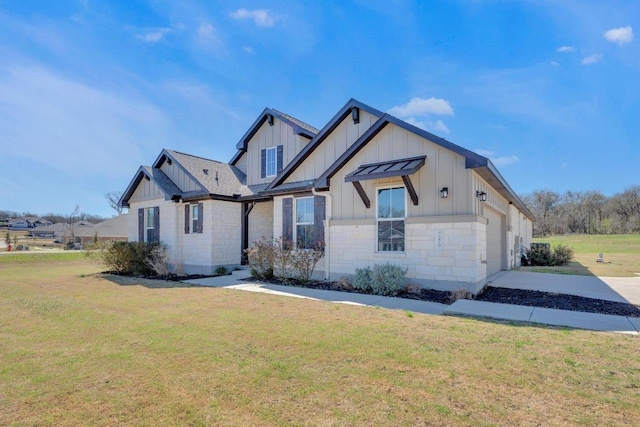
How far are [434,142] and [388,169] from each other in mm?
1406

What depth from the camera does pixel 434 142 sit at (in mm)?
8969

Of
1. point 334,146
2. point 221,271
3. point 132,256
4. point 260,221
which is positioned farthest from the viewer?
point 260,221

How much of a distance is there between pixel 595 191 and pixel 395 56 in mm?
58724

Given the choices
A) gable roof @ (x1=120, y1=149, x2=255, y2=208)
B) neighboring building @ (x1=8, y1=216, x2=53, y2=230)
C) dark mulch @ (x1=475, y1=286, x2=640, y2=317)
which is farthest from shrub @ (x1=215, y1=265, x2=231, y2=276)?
neighboring building @ (x1=8, y1=216, x2=53, y2=230)

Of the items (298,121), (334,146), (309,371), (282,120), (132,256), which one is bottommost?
(309,371)

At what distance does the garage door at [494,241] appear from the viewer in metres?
11.7

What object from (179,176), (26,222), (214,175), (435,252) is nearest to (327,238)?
(435,252)

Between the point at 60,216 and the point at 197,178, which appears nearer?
the point at 197,178

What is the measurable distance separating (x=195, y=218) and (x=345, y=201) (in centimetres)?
753

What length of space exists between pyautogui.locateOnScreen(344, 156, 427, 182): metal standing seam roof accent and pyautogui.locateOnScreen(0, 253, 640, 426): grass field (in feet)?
12.5

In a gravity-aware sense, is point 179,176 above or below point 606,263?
above

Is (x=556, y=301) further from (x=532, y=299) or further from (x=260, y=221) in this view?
(x=260, y=221)

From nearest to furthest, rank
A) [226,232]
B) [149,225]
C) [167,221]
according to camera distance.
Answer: [226,232] → [167,221] → [149,225]

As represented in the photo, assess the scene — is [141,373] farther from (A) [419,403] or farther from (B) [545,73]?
(B) [545,73]
